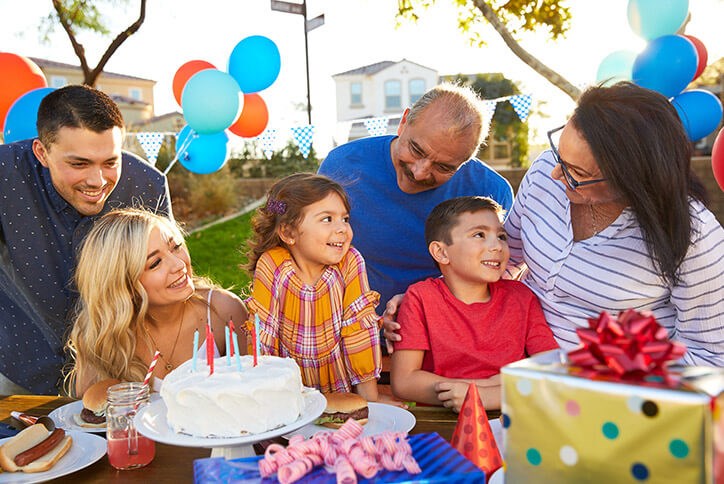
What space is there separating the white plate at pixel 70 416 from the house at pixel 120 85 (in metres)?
28.4

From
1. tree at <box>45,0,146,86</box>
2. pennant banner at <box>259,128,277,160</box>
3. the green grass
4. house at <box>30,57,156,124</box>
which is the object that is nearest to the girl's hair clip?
pennant banner at <box>259,128,277,160</box>

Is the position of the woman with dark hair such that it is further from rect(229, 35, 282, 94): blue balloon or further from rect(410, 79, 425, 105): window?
rect(410, 79, 425, 105): window

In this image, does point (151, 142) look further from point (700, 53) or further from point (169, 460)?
point (169, 460)

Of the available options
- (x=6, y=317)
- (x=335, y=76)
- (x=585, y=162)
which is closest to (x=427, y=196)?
(x=585, y=162)

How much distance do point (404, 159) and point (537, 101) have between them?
21.8m

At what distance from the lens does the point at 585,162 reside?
6.91 feet

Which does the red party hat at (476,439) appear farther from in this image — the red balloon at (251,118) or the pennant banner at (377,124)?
the red balloon at (251,118)

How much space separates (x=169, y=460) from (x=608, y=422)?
3.88 ft

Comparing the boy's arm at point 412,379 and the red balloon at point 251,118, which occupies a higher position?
the red balloon at point 251,118

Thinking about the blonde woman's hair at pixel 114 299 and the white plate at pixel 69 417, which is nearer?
the white plate at pixel 69 417

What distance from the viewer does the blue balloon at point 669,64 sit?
5570mm

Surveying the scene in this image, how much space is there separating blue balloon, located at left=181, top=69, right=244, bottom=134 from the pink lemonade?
5234mm

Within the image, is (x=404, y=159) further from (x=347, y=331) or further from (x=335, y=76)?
(x=335, y=76)

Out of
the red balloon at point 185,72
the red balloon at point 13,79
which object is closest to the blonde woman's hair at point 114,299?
the red balloon at point 13,79
